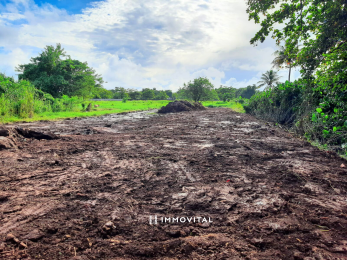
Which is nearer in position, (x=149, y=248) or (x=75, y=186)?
(x=149, y=248)

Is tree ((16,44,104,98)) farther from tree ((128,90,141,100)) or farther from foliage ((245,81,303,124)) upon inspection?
tree ((128,90,141,100))

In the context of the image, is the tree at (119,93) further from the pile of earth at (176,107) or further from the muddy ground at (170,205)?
the muddy ground at (170,205)

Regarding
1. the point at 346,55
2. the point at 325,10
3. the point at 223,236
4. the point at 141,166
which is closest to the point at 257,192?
the point at 223,236

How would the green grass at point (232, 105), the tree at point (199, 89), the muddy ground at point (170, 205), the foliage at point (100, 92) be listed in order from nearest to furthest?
1. the muddy ground at point (170, 205)
2. the green grass at point (232, 105)
3. the foliage at point (100, 92)
4. the tree at point (199, 89)

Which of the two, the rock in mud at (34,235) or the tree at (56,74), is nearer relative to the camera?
the rock in mud at (34,235)

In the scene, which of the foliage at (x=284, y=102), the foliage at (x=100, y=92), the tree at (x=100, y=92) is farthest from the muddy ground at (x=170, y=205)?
the foliage at (x=100, y=92)

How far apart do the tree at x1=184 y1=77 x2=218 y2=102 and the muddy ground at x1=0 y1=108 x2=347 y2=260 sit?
38892mm

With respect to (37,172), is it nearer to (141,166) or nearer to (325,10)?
(141,166)

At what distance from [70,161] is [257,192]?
407 cm

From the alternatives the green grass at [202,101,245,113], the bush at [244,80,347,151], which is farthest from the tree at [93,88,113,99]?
the bush at [244,80,347,151]

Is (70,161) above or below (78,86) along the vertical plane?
below

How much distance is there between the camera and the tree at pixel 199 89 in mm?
42875

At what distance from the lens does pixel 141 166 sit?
4438 millimetres

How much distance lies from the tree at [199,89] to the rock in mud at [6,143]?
39.6 m
